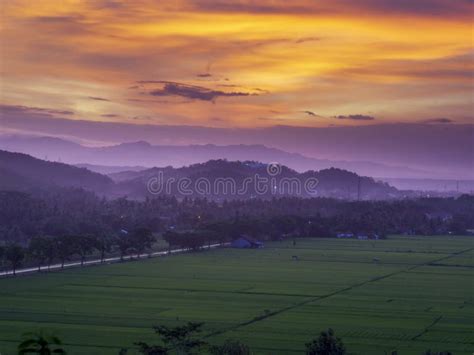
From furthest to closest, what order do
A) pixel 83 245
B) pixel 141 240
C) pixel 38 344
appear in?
pixel 141 240 → pixel 83 245 → pixel 38 344

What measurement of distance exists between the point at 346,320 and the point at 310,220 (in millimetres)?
78575

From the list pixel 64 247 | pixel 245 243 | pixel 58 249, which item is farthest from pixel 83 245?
pixel 245 243

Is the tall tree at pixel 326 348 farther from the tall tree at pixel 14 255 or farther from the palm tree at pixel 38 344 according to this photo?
the tall tree at pixel 14 255

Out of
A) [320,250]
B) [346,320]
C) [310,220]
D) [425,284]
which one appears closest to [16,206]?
[310,220]

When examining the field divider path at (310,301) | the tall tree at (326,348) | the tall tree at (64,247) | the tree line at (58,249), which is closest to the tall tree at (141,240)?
the tree line at (58,249)

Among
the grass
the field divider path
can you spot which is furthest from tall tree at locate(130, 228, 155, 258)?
the field divider path

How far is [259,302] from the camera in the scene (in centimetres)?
5088

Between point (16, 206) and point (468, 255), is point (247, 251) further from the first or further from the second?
point (16, 206)

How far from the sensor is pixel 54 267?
68688 mm

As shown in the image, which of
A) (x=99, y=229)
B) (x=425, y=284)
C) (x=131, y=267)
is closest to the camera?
(x=425, y=284)

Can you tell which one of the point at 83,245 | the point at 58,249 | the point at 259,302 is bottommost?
the point at 259,302

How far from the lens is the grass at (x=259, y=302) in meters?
38.2

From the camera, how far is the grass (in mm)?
38188

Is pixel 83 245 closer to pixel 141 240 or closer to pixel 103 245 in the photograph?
pixel 103 245
